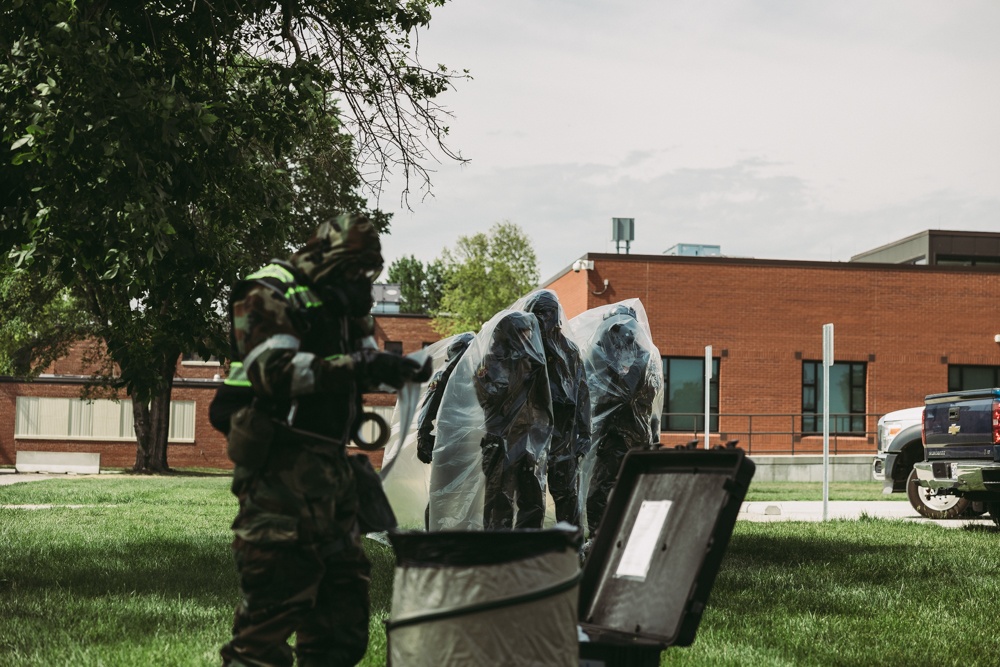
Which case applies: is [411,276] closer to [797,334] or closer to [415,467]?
[797,334]

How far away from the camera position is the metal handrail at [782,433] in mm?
31500

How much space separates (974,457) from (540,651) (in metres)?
10.4

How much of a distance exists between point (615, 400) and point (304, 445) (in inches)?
262

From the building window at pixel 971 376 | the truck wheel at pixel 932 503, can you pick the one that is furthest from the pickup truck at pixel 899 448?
the building window at pixel 971 376

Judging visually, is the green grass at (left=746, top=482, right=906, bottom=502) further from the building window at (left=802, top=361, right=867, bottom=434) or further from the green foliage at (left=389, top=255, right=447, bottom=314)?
the green foliage at (left=389, top=255, right=447, bottom=314)

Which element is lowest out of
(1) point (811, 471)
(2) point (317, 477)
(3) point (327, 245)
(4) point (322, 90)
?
(1) point (811, 471)

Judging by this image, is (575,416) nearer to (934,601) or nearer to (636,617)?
(934,601)

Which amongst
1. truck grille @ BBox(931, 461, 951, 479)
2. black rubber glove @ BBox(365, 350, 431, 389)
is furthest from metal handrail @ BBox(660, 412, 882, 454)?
black rubber glove @ BBox(365, 350, 431, 389)

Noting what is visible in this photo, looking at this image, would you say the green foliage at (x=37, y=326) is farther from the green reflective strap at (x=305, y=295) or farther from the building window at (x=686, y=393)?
the green reflective strap at (x=305, y=295)

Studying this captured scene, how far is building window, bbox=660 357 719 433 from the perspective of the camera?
1251 inches

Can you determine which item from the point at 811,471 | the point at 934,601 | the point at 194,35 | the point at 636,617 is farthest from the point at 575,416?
the point at 811,471

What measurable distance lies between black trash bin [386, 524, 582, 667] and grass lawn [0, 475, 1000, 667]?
89.3 inches

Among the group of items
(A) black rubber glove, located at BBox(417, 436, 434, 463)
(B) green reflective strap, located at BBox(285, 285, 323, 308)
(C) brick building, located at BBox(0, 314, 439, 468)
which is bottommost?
(C) brick building, located at BBox(0, 314, 439, 468)

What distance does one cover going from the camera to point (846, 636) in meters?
6.28
